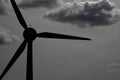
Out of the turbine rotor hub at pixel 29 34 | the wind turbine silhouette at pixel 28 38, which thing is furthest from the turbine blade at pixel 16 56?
the turbine rotor hub at pixel 29 34

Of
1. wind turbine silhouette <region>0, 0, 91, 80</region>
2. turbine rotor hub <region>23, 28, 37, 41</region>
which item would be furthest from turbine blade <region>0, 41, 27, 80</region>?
turbine rotor hub <region>23, 28, 37, 41</region>

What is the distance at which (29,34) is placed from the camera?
183ft

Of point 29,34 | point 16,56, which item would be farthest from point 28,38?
point 16,56

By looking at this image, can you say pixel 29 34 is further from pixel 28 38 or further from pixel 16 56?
pixel 16 56

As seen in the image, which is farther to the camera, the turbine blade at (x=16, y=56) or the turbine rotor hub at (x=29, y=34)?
the turbine blade at (x=16, y=56)

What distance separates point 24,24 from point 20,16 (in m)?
2.75

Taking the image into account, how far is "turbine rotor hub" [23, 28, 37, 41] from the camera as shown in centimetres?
5597

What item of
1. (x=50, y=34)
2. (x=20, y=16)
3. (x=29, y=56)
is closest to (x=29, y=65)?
(x=29, y=56)

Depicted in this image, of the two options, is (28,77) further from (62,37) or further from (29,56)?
(62,37)

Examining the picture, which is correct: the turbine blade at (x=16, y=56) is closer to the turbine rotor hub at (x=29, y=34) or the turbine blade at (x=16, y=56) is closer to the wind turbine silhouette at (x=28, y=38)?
the wind turbine silhouette at (x=28, y=38)

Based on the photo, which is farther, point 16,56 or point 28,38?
point 16,56

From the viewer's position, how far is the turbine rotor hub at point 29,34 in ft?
184

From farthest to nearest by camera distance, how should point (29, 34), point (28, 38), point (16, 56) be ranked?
point (16, 56) → point (28, 38) → point (29, 34)

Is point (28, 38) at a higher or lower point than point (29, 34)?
lower
